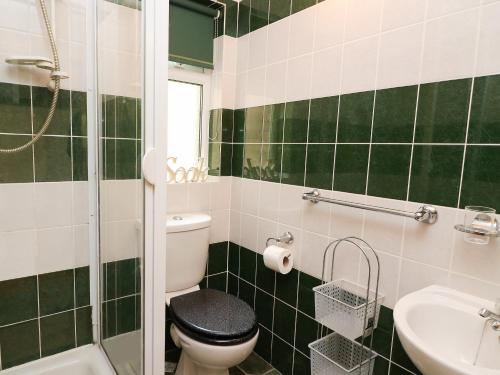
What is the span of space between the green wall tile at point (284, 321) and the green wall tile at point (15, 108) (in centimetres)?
148

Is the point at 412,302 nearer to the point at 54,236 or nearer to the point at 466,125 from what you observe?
the point at 466,125

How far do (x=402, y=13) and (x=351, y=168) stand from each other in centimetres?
61

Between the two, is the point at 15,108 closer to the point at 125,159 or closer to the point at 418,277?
the point at 125,159

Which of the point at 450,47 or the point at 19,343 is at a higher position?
the point at 450,47

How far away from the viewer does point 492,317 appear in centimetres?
91

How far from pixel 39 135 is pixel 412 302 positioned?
1.55 metres

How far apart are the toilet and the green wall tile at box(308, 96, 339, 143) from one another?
0.77 m

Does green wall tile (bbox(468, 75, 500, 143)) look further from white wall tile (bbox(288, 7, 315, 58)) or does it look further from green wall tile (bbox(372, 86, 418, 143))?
white wall tile (bbox(288, 7, 315, 58))

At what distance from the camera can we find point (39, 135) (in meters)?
1.35

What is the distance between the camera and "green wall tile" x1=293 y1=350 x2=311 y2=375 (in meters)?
1.63

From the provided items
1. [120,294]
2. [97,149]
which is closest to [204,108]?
[97,149]

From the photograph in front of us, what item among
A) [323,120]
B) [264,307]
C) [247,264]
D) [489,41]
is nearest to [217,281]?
[247,264]

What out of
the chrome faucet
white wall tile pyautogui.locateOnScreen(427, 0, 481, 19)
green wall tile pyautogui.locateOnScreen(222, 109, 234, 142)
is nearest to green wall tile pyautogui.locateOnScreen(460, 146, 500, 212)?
the chrome faucet

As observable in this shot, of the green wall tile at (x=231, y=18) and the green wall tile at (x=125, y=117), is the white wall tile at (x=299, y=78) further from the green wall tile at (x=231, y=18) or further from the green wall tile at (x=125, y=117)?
the green wall tile at (x=125, y=117)
